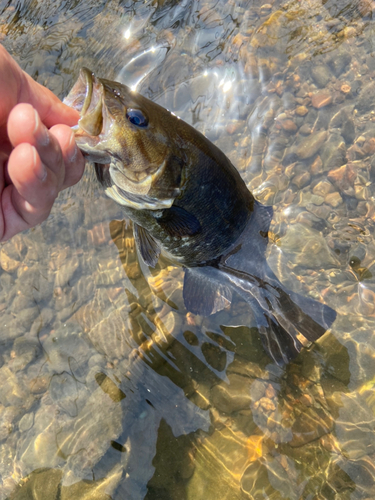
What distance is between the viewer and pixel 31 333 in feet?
13.5

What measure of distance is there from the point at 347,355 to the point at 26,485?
334cm

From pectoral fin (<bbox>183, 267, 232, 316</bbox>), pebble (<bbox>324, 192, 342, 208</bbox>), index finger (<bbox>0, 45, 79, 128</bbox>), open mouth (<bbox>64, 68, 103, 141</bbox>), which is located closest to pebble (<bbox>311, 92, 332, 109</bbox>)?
pebble (<bbox>324, 192, 342, 208</bbox>)

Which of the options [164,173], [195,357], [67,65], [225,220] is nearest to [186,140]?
[164,173]

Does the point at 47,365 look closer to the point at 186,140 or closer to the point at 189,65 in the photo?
the point at 186,140

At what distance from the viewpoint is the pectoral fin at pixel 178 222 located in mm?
2860

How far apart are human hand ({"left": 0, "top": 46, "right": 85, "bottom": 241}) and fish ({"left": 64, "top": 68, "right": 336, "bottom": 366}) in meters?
0.18

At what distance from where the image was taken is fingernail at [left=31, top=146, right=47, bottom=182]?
2156 mm

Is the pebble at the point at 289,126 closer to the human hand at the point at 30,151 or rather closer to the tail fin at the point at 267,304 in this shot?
the tail fin at the point at 267,304

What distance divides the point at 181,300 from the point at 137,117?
224 centimetres

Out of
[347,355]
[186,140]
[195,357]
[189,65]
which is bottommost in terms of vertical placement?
[347,355]

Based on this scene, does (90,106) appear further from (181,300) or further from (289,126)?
(289,126)

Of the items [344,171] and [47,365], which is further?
[344,171]

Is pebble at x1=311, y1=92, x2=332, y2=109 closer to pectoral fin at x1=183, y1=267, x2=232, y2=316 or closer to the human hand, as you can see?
pectoral fin at x1=183, y1=267, x2=232, y2=316

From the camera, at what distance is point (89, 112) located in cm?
234
